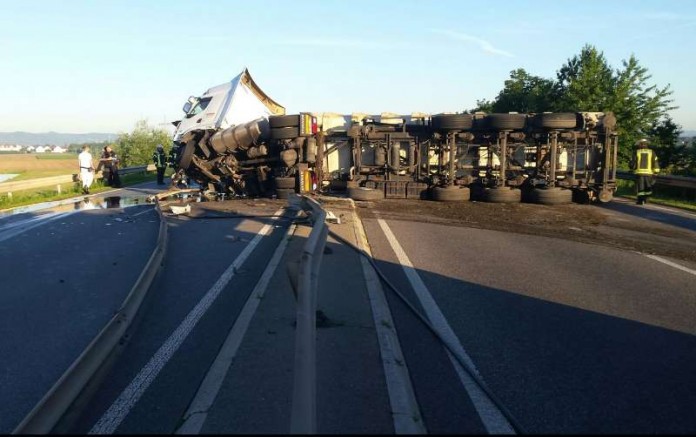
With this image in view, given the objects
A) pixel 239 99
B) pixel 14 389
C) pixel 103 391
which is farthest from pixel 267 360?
pixel 239 99

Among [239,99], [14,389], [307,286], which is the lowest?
[14,389]

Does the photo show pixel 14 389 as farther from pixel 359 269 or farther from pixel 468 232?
pixel 468 232

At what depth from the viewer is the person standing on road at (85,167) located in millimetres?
20017

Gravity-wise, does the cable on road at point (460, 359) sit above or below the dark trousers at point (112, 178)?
below

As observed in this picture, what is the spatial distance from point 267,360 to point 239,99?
15514 mm

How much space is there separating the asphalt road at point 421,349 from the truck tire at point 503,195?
21.3 feet

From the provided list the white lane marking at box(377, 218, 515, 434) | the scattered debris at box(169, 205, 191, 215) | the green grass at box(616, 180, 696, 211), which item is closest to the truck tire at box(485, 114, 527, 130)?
the green grass at box(616, 180, 696, 211)

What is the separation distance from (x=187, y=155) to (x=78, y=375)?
44.3 feet

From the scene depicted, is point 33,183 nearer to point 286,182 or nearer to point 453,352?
point 286,182

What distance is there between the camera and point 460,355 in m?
4.25

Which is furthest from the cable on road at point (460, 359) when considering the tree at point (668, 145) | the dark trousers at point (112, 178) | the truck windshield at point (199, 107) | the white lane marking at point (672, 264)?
the tree at point (668, 145)

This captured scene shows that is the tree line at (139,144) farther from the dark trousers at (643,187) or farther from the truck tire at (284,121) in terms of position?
the dark trousers at (643,187)

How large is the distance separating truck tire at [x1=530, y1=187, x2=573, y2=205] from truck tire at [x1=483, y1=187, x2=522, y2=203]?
1.36ft

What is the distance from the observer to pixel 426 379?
151 inches
